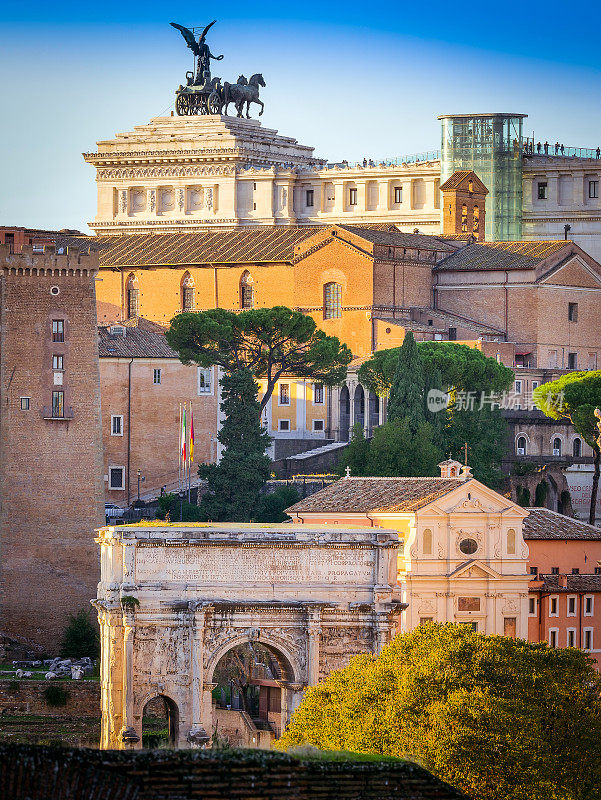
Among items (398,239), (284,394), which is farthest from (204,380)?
(398,239)

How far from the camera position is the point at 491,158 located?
99062mm

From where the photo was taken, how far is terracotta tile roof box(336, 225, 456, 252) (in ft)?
272

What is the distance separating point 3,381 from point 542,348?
32.6m

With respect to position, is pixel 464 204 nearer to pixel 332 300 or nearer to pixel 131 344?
pixel 332 300

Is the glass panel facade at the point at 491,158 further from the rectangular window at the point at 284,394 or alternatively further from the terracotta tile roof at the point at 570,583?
the terracotta tile roof at the point at 570,583

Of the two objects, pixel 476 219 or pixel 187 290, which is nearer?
pixel 187 290

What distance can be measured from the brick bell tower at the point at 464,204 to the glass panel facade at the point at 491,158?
3883 mm

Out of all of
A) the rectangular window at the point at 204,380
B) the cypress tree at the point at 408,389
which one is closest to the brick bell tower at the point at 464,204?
the rectangular window at the point at 204,380

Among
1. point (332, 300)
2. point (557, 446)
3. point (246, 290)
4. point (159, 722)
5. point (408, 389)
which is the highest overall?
point (246, 290)

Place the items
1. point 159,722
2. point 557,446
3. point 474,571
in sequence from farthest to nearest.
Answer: point 557,446 → point 474,571 → point 159,722

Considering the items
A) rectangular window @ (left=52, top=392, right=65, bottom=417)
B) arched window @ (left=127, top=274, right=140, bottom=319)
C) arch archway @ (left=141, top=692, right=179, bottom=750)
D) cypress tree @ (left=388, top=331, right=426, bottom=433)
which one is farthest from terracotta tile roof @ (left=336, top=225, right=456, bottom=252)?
arch archway @ (left=141, top=692, right=179, bottom=750)

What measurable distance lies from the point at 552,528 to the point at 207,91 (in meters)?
61.9

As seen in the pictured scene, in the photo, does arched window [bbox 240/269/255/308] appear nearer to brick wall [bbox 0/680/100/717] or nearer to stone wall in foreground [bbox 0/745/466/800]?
brick wall [bbox 0/680/100/717]

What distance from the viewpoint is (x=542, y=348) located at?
81.7 meters
